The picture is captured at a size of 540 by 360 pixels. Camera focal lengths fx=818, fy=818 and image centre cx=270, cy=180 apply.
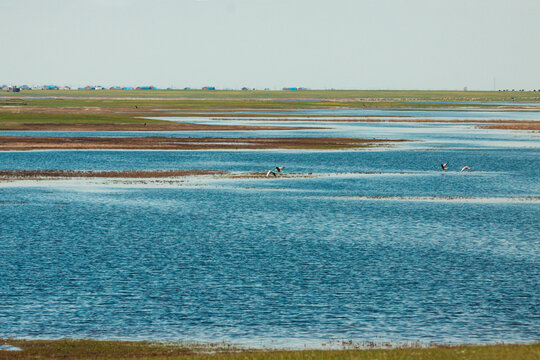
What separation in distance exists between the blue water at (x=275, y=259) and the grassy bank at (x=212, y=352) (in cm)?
109

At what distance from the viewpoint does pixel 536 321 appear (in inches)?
1058

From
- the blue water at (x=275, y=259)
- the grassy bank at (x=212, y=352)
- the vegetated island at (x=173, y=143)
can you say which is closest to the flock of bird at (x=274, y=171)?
the blue water at (x=275, y=259)

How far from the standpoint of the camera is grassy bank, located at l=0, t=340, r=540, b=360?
21969 mm

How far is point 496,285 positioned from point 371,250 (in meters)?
8.86

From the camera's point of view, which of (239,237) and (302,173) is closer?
(239,237)

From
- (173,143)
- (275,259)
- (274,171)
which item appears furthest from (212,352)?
(173,143)

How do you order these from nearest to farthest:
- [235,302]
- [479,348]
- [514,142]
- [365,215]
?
[479,348] < [235,302] < [365,215] < [514,142]

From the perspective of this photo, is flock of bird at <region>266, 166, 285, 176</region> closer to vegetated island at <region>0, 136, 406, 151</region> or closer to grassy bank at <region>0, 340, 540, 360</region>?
vegetated island at <region>0, 136, 406, 151</region>

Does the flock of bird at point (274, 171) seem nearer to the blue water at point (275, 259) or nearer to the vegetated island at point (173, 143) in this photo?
the blue water at point (275, 259)

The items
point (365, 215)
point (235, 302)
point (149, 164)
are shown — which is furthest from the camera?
point (149, 164)

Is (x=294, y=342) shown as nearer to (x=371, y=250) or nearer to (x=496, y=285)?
(x=496, y=285)

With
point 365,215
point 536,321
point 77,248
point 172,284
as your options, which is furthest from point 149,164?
point 536,321

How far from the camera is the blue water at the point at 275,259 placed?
2641cm

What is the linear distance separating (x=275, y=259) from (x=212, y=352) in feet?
46.6
